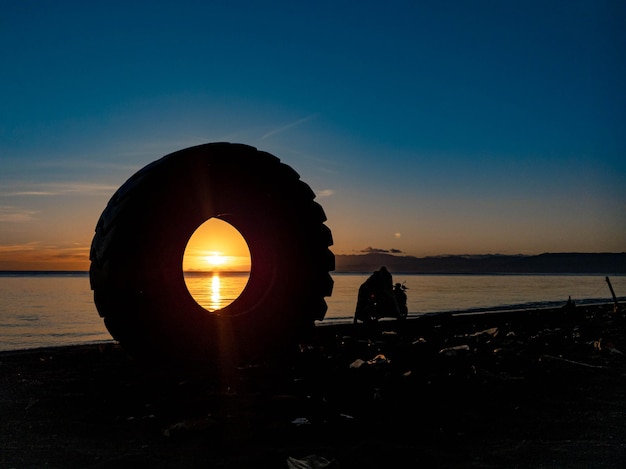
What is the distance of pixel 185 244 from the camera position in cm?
419

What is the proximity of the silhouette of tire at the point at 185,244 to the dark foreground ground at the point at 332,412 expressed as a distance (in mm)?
338

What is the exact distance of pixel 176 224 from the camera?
4145 millimetres

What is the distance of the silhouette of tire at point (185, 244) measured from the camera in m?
3.98

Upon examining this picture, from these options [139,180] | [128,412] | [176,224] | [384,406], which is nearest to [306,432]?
[384,406]

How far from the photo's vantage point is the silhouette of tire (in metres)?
3.98

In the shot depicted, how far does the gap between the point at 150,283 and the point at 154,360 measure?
2.00 ft

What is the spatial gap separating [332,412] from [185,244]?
1.70 metres

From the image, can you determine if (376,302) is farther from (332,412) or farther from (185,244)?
(332,412)

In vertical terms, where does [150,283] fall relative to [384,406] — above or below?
above

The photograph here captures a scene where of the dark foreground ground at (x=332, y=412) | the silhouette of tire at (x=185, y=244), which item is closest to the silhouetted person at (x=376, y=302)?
the dark foreground ground at (x=332, y=412)

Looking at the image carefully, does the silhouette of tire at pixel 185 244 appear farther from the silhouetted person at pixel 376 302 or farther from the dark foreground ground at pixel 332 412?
the silhouetted person at pixel 376 302

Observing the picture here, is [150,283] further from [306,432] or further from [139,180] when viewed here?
[306,432]

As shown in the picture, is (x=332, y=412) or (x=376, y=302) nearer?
(x=332, y=412)

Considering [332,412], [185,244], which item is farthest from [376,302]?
[332,412]
